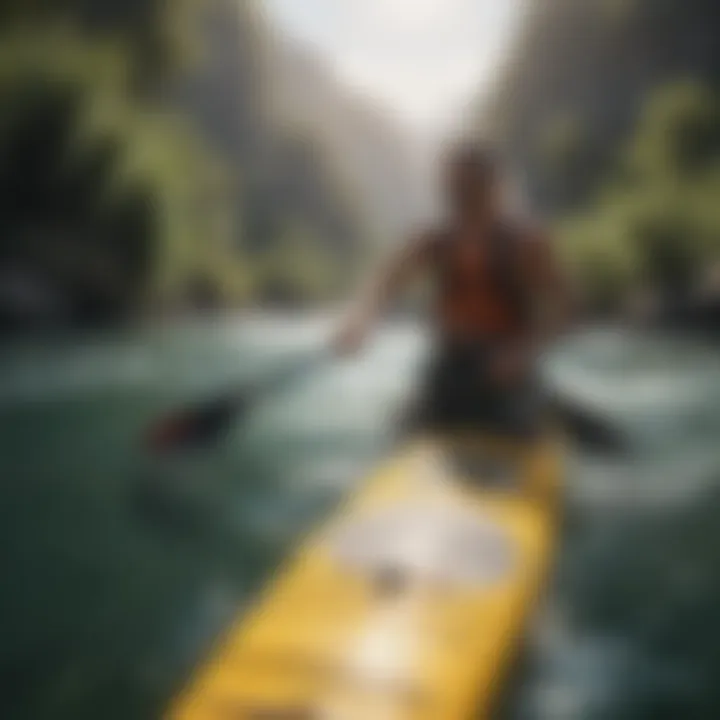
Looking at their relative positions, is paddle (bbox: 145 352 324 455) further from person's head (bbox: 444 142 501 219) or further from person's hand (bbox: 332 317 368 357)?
person's head (bbox: 444 142 501 219)

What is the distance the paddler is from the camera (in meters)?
1.39

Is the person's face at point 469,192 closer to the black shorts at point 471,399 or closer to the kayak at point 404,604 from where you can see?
the black shorts at point 471,399

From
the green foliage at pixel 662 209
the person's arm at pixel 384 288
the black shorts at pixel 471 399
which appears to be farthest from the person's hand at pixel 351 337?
the green foliage at pixel 662 209

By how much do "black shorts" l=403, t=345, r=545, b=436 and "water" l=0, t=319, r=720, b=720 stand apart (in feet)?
0.13

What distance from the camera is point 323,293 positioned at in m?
1.47

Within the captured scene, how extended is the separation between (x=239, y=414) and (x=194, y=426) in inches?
4.3

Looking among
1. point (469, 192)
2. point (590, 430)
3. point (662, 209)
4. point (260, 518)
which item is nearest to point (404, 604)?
point (260, 518)

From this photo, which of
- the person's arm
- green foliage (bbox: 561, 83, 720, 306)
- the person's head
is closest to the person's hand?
the person's arm

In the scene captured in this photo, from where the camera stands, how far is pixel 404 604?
105 cm

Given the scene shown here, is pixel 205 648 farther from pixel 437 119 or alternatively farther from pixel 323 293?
pixel 437 119

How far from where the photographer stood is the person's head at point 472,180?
1.39m

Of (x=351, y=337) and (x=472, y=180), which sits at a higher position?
(x=472, y=180)

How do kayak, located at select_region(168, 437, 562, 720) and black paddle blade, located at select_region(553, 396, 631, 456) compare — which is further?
black paddle blade, located at select_region(553, 396, 631, 456)

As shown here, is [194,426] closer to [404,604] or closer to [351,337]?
[351,337]
